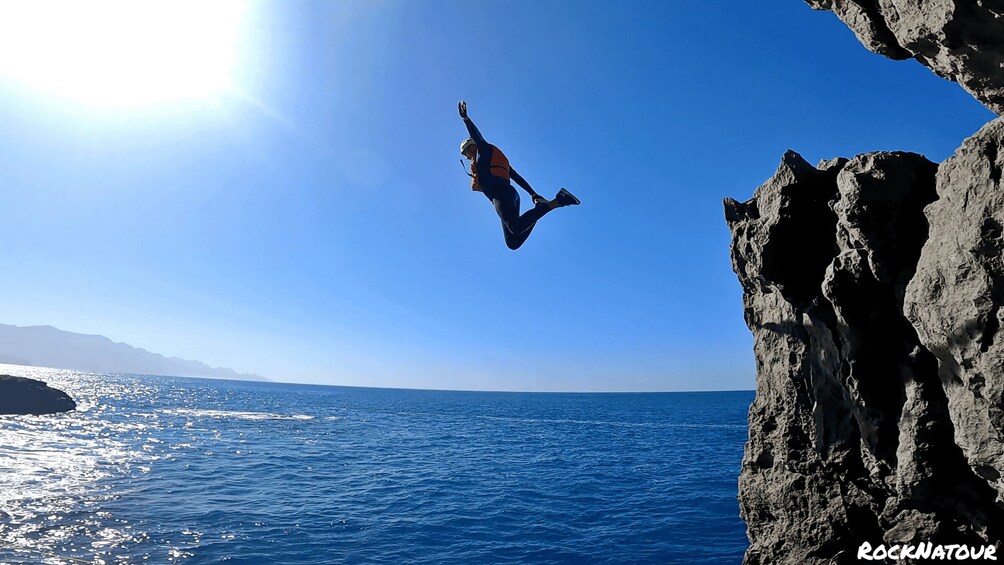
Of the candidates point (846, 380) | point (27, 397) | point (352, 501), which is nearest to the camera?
point (846, 380)

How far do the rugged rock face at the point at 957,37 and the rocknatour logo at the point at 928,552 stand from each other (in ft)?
19.5

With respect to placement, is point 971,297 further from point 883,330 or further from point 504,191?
point 504,191

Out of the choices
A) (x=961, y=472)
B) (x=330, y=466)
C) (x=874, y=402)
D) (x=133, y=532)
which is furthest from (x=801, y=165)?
(x=330, y=466)

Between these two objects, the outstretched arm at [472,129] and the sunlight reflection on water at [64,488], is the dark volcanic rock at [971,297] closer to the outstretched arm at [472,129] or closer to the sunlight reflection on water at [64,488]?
the outstretched arm at [472,129]

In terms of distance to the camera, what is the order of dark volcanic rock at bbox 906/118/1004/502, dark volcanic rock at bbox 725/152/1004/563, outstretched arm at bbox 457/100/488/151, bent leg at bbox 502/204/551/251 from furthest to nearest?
bent leg at bbox 502/204/551/251
outstretched arm at bbox 457/100/488/151
dark volcanic rock at bbox 725/152/1004/563
dark volcanic rock at bbox 906/118/1004/502

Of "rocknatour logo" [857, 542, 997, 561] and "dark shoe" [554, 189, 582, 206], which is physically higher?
"dark shoe" [554, 189, 582, 206]

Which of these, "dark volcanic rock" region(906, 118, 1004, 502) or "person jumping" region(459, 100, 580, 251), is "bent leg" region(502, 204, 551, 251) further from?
"dark volcanic rock" region(906, 118, 1004, 502)

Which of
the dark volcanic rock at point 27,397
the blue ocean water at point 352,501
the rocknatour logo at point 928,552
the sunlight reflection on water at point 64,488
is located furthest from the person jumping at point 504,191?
the dark volcanic rock at point 27,397

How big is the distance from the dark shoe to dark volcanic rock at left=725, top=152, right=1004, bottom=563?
336 centimetres

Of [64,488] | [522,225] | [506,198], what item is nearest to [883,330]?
[522,225]

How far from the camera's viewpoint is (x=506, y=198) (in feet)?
32.5

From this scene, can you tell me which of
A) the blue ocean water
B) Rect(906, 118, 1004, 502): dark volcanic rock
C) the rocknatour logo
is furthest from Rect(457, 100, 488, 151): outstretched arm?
the blue ocean water

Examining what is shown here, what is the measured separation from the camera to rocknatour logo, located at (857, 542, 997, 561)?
6.95 meters

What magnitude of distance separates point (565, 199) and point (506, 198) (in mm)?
1154
